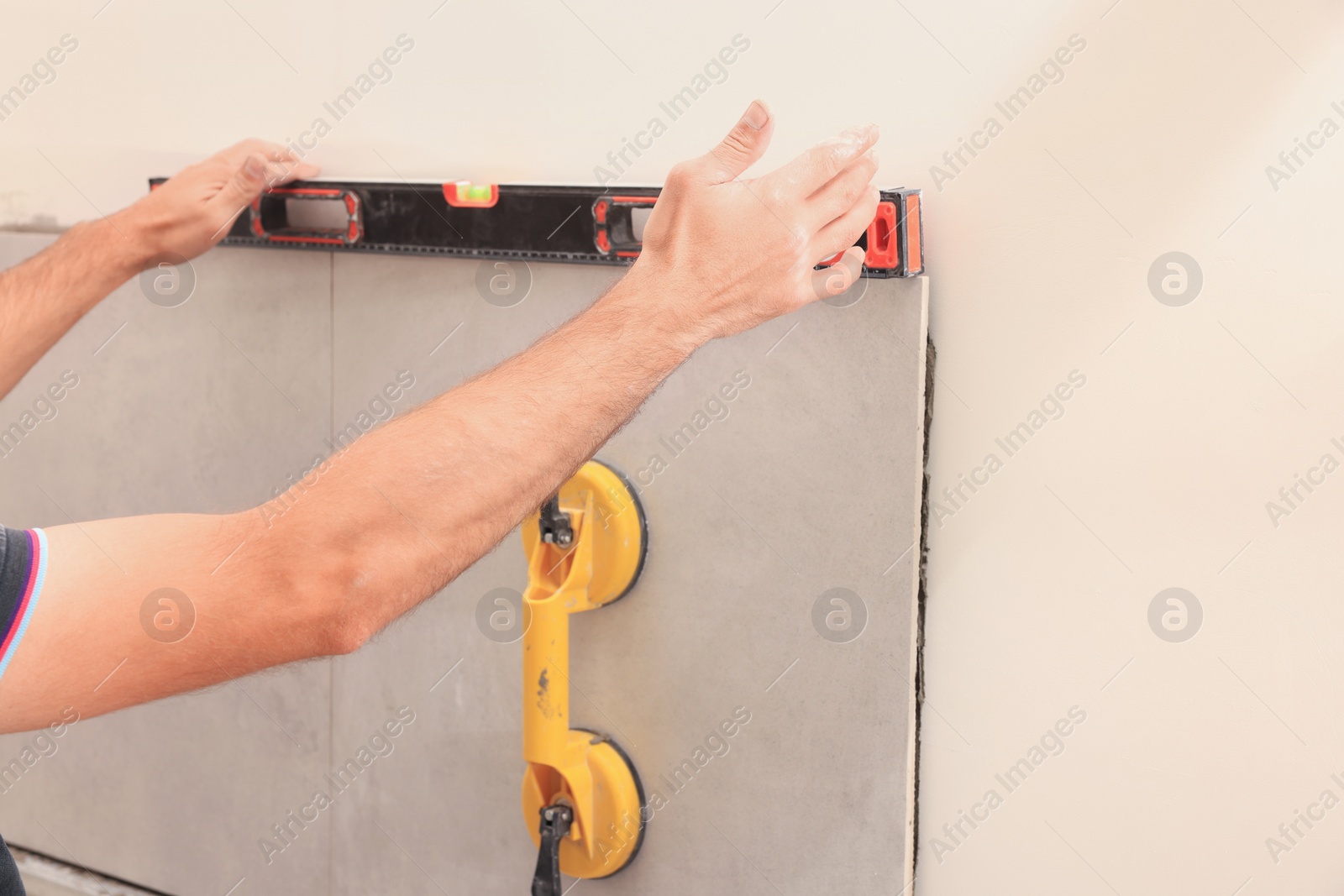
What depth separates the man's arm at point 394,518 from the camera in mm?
729

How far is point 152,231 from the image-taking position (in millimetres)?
1344

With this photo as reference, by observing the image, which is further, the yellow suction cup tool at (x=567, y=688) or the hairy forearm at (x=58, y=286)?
the hairy forearm at (x=58, y=286)

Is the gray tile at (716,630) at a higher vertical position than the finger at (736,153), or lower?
lower

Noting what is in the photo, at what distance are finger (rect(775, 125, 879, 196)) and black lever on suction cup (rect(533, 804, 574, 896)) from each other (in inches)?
27.9

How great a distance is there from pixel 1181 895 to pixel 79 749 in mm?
1505

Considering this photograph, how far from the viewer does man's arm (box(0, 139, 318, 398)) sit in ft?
4.30

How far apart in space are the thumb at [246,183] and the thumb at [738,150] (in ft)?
2.44

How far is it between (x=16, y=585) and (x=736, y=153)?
1.88 ft

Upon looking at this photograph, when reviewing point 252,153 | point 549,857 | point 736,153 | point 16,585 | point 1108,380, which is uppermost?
point 252,153

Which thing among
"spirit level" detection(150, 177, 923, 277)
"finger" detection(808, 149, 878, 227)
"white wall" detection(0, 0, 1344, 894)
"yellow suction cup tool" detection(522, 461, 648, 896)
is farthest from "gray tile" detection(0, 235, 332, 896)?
"finger" detection(808, 149, 878, 227)

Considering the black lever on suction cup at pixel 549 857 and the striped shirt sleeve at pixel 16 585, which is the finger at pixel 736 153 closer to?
the striped shirt sleeve at pixel 16 585

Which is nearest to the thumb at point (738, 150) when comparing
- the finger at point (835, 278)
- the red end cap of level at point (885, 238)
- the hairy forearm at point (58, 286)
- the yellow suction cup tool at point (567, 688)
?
the finger at point (835, 278)

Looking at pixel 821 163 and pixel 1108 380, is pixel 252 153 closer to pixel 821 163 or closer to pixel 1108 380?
pixel 821 163

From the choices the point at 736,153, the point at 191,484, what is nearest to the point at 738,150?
the point at 736,153
